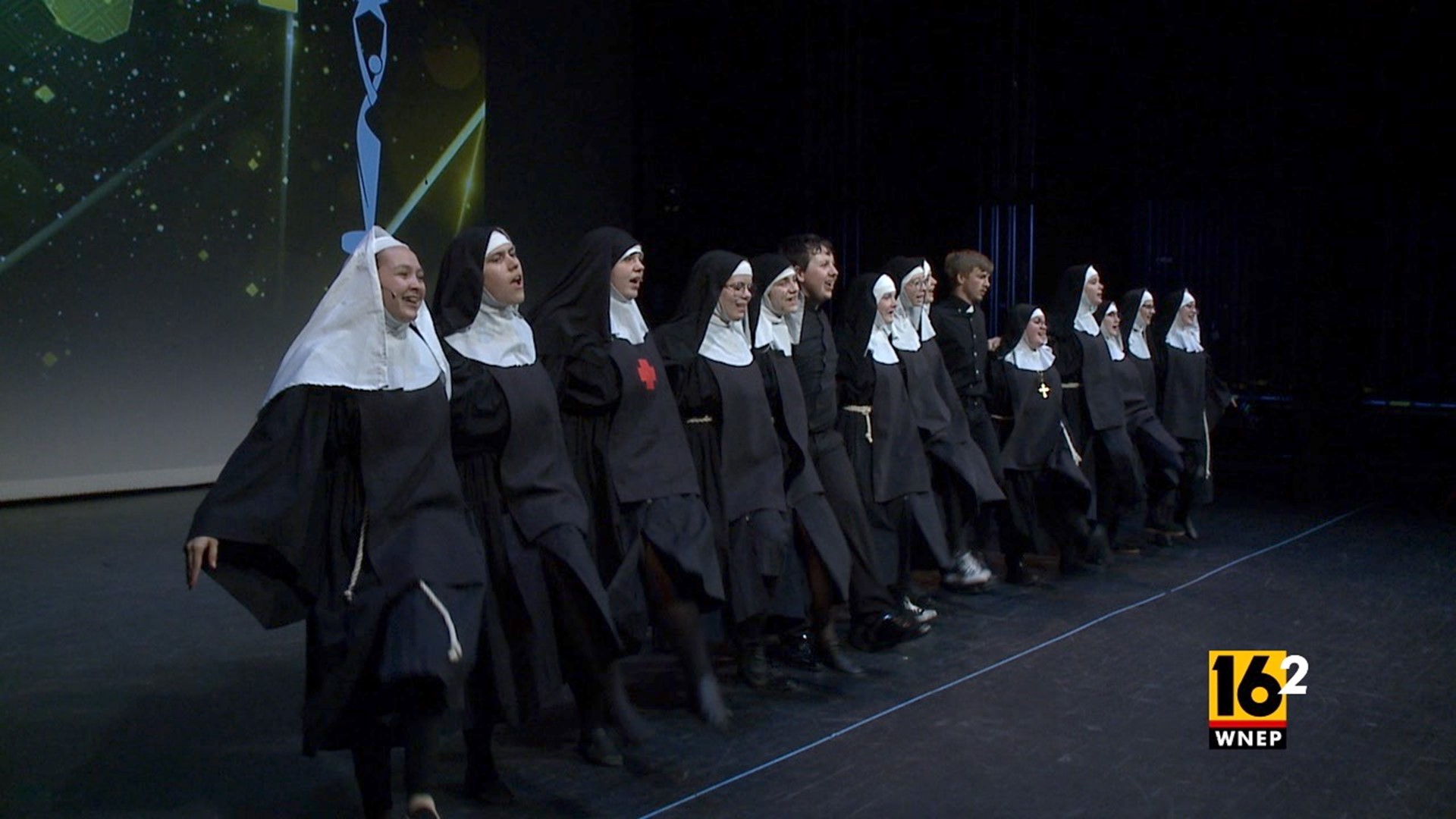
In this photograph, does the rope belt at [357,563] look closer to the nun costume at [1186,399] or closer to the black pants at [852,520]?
the black pants at [852,520]

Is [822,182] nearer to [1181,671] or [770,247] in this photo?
[770,247]

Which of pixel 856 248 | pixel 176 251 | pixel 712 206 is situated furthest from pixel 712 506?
pixel 712 206

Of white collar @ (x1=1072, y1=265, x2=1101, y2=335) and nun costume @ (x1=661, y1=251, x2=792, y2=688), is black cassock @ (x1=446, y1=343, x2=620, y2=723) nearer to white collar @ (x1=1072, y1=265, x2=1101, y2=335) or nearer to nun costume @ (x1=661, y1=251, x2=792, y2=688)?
nun costume @ (x1=661, y1=251, x2=792, y2=688)

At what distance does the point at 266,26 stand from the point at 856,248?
4.89m

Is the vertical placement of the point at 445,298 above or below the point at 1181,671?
above

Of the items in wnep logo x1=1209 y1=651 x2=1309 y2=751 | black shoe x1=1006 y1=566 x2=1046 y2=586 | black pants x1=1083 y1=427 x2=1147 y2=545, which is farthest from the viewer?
black pants x1=1083 y1=427 x2=1147 y2=545

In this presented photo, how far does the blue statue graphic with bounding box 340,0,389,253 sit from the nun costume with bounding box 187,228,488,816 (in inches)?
284

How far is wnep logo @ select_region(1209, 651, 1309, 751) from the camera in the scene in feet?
13.2

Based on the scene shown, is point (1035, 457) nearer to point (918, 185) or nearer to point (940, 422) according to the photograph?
point (940, 422)

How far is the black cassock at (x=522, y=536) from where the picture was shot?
3.48 metres

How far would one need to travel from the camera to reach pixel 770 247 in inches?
472

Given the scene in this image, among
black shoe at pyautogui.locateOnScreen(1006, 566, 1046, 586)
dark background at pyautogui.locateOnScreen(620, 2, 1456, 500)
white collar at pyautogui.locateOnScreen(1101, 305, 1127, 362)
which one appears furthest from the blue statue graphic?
black shoe at pyautogui.locateOnScreen(1006, 566, 1046, 586)

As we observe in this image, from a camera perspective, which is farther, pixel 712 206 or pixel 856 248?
pixel 712 206

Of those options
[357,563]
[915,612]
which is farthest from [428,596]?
[915,612]
